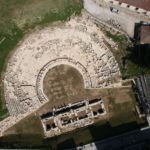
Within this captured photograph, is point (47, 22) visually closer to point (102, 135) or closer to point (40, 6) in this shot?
point (40, 6)

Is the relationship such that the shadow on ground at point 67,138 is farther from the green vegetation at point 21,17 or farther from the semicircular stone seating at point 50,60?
the green vegetation at point 21,17

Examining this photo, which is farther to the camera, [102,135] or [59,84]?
[59,84]

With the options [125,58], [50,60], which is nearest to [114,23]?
[125,58]

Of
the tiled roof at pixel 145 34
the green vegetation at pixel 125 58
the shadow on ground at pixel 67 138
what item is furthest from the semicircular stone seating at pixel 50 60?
the tiled roof at pixel 145 34

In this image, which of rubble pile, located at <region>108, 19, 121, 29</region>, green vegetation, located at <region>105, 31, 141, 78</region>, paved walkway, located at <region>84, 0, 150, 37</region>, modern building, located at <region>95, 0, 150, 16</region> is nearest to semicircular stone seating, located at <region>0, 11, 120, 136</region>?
green vegetation, located at <region>105, 31, 141, 78</region>

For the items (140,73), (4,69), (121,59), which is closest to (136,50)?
(121,59)

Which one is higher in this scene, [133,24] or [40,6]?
[40,6]

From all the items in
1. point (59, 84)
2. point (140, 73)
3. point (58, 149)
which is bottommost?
point (58, 149)

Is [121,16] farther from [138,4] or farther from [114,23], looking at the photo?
[138,4]
